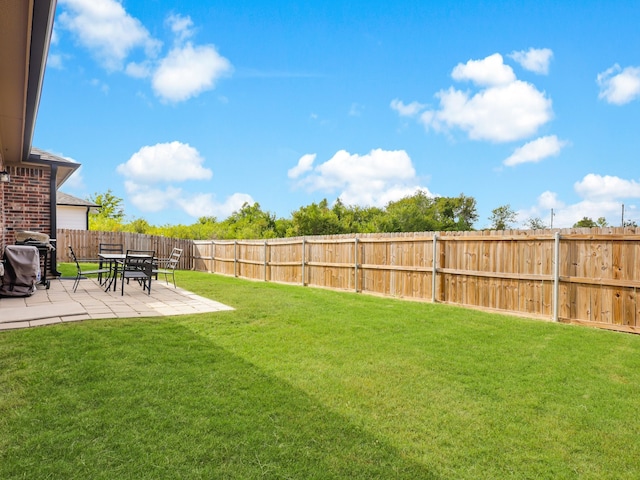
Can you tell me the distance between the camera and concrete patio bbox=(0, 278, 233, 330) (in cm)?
514

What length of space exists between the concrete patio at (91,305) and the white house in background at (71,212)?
39.8 feet

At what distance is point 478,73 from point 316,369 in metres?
15.7

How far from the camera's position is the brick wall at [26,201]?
9.12 meters

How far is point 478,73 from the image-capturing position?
51.9ft

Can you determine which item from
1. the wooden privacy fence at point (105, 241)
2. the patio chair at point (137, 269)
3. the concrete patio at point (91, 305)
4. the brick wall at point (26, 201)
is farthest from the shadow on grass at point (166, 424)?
the wooden privacy fence at point (105, 241)

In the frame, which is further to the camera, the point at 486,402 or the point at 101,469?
the point at 486,402

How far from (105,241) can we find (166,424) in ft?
54.9

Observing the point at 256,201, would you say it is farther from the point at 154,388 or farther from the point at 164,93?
the point at 154,388

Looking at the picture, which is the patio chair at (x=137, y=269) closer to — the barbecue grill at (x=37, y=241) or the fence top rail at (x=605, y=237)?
the barbecue grill at (x=37, y=241)

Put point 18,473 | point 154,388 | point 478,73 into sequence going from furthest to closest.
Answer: point 478,73
point 154,388
point 18,473

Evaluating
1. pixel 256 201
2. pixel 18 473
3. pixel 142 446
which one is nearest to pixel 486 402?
pixel 142 446

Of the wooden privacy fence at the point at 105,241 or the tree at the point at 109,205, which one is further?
the tree at the point at 109,205

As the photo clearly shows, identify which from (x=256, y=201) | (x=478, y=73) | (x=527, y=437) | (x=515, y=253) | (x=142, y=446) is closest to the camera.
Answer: (x=142, y=446)

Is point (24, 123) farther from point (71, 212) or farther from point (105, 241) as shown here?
point (71, 212)
